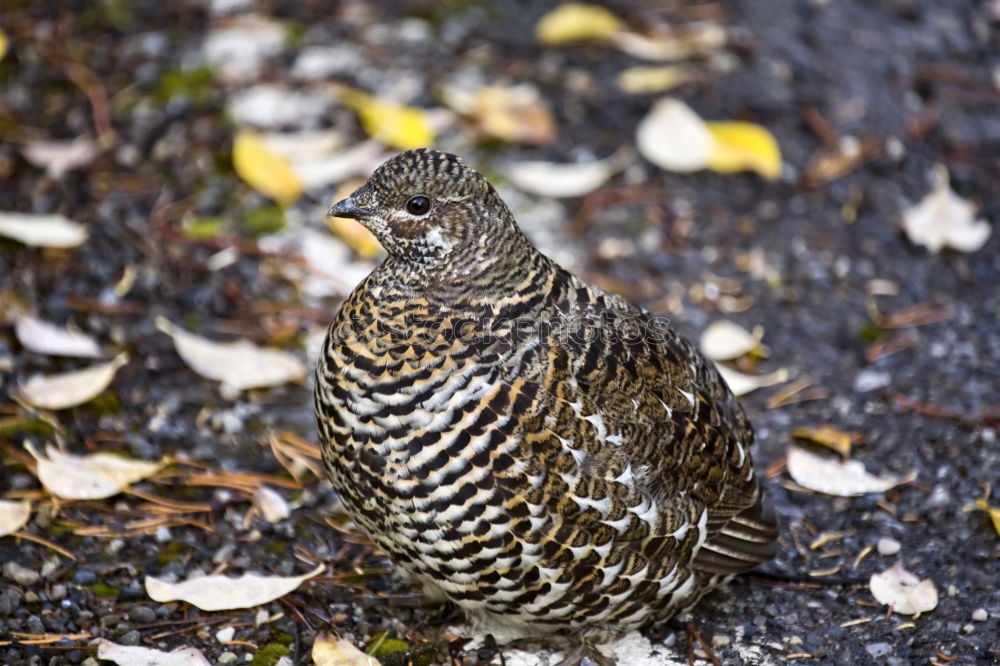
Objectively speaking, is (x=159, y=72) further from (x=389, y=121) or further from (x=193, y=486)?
(x=193, y=486)

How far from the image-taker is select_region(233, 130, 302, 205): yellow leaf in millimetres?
5953

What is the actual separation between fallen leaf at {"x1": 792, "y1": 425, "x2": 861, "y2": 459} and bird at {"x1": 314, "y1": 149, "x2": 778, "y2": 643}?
103 centimetres

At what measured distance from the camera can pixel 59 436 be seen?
4.38 metres

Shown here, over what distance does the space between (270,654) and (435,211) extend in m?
1.49

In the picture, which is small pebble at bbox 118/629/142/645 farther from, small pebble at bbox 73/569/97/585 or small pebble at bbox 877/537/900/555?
small pebble at bbox 877/537/900/555

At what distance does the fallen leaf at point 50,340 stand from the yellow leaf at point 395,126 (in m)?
2.04

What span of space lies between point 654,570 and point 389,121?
339 cm

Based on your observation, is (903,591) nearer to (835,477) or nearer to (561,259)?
(835,477)

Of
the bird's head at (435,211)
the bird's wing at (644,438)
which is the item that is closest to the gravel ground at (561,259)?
the bird's wing at (644,438)

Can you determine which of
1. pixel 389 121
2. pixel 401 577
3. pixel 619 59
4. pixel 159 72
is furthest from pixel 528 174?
pixel 401 577

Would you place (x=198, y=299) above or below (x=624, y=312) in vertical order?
below

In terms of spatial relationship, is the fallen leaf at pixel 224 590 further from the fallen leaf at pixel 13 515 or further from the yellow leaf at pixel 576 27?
the yellow leaf at pixel 576 27

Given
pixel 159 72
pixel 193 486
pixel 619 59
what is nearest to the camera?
pixel 193 486

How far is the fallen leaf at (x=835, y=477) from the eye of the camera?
14.9 ft
